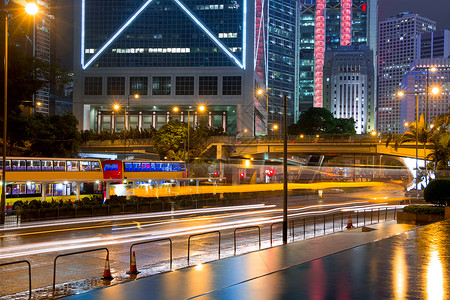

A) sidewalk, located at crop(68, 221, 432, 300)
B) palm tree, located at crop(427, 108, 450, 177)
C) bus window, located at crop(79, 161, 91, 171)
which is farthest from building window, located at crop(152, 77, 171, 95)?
sidewalk, located at crop(68, 221, 432, 300)

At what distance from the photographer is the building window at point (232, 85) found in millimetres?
108125

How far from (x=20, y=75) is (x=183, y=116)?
76369mm

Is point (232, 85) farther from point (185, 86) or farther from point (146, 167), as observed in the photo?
point (146, 167)

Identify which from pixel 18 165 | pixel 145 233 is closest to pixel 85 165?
pixel 18 165

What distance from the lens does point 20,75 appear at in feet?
130

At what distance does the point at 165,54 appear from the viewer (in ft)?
364

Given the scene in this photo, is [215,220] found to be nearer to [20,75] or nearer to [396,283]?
[396,283]

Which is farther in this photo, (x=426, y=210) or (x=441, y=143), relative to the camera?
(x=441, y=143)

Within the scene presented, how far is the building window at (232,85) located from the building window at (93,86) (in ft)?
93.8

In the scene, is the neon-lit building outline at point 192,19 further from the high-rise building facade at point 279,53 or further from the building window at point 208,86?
the high-rise building facade at point 279,53

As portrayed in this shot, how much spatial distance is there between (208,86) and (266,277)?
98.4 meters

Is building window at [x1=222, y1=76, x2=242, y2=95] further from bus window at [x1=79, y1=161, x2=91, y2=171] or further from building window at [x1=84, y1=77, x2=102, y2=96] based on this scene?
bus window at [x1=79, y1=161, x2=91, y2=171]

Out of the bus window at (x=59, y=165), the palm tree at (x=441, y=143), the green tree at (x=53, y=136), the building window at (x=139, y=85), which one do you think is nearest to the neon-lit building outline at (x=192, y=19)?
the building window at (x=139, y=85)

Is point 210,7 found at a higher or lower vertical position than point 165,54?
higher
